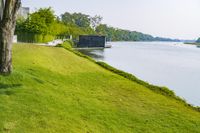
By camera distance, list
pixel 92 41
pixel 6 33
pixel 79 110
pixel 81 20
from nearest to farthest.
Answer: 1. pixel 79 110
2. pixel 6 33
3. pixel 92 41
4. pixel 81 20

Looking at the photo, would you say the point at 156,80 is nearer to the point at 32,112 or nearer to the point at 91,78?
the point at 91,78

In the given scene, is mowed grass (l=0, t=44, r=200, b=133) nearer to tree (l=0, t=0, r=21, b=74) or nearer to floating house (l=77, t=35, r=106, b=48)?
tree (l=0, t=0, r=21, b=74)

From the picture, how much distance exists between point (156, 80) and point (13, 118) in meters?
20.1

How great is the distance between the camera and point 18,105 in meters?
7.84

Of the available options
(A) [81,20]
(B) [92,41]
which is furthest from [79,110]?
(A) [81,20]

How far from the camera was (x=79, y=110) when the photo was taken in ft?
28.8

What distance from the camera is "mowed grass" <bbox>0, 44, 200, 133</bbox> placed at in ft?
24.0

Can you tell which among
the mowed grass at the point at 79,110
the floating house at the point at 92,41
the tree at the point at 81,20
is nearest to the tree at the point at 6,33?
the mowed grass at the point at 79,110

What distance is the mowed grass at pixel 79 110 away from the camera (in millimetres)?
7328

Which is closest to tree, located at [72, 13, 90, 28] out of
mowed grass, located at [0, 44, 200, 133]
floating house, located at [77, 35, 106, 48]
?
floating house, located at [77, 35, 106, 48]

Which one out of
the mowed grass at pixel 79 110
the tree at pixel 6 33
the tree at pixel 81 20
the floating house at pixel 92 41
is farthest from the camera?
the tree at pixel 81 20

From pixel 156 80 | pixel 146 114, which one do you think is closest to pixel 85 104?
pixel 146 114

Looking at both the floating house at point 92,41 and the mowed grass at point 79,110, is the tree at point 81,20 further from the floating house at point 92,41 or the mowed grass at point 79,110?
the mowed grass at point 79,110

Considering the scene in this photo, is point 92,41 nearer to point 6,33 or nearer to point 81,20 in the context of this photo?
point 81,20
